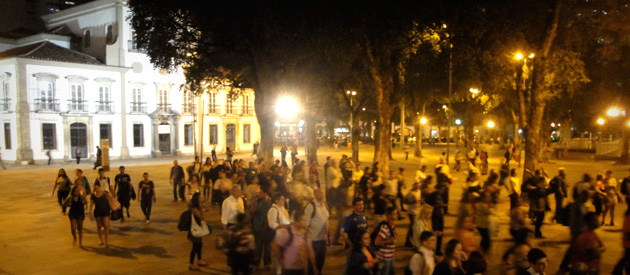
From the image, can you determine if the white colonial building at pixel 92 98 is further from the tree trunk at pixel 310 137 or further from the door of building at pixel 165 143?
the tree trunk at pixel 310 137

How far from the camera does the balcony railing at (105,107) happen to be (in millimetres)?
38906

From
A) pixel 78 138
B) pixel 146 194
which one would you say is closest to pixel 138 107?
pixel 78 138

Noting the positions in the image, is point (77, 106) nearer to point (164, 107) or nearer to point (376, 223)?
point (164, 107)

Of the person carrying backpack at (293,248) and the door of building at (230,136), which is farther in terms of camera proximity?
the door of building at (230,136)

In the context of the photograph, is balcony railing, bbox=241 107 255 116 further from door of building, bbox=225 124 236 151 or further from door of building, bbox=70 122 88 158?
door of building, bbox=70 122 88 158

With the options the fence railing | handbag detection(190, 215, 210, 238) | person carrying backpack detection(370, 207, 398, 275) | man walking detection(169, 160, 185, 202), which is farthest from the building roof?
the fence railing

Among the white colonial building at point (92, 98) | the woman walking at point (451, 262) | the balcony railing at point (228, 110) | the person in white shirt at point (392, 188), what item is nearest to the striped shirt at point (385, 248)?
the woman walking at point (451, 262)

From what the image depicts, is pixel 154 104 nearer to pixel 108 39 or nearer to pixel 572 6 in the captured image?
pixel 108 39

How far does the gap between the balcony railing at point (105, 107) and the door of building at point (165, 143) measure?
5.52 m

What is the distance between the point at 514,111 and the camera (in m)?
36.9

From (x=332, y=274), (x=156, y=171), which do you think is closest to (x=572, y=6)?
(x=332, y=274)

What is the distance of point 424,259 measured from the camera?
5871 millimetres

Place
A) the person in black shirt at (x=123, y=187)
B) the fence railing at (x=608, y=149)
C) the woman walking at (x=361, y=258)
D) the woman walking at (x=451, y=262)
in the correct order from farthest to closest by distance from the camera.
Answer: the fence railing at (x=608, y=149) < the person in black shirt at (x=123, y=187) < the woman walking at (x=361, y=258) < the woman walking at (x=451, y=262)

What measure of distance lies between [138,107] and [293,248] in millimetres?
38420
